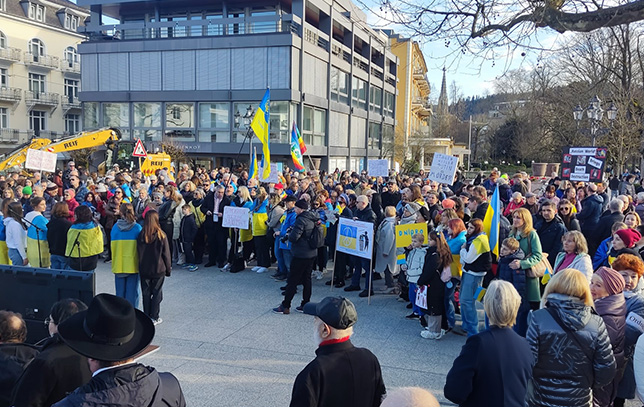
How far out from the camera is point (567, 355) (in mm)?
3711

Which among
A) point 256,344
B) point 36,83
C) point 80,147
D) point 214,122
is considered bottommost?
point 256,344

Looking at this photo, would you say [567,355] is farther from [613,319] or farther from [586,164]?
[586,164]

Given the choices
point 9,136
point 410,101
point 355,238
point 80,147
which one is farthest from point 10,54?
point 355,238

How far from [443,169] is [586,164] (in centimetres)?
352

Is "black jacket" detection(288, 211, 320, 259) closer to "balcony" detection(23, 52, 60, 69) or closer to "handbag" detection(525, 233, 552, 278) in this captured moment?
"handbag" detection(525, 233, 552, 278)

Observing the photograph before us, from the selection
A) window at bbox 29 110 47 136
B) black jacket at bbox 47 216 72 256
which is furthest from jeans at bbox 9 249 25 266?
window at bbox 29 110 47 136

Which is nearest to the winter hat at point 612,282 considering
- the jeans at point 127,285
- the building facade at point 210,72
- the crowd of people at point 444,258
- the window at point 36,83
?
the crowd of people at point 444,258

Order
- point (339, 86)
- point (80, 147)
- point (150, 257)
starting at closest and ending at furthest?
point (150, 257) → point (80, 147) → point (339, 86)

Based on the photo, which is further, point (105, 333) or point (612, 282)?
point (612, 282)

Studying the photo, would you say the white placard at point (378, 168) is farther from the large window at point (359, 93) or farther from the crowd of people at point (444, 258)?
the large window at point (359, 93)

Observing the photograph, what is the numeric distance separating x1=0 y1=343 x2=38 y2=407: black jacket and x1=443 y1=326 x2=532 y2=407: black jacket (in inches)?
117

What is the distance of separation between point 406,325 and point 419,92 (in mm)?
68238

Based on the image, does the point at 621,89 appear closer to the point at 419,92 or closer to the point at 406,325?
the point at 406,325

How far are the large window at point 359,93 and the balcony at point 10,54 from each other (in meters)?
30.0
